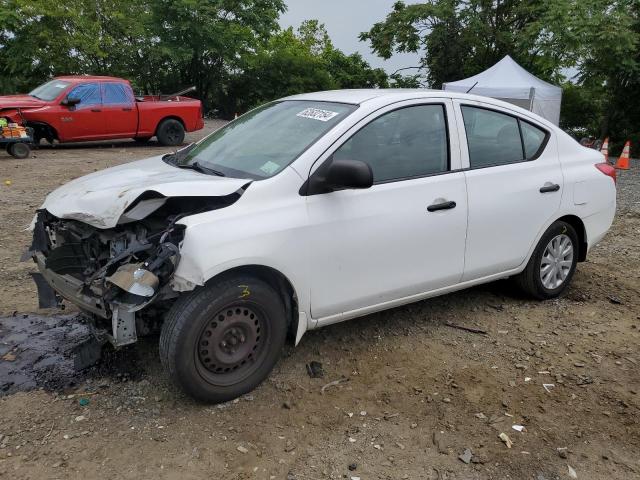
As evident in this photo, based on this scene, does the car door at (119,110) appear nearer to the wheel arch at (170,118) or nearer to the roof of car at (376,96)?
the wheel arch at (170,118)

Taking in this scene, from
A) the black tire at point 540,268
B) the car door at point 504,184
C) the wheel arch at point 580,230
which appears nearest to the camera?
the car door at point 504,184

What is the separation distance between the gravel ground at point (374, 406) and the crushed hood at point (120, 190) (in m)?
1.04

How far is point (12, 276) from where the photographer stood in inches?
208

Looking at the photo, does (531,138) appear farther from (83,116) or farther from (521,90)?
(521,90)

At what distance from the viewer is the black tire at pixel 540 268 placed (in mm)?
4730

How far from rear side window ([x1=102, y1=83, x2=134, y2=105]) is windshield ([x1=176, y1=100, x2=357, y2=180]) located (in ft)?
33.2

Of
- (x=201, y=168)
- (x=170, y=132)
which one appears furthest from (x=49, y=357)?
(x=170, y=132)

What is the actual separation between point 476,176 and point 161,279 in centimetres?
233

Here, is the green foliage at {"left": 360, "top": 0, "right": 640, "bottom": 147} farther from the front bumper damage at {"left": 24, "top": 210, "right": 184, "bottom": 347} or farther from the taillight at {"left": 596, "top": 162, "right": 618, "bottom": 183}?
the front bumper damage at {"left": 24, "top": 210, "right": 184, "bottom": 347}

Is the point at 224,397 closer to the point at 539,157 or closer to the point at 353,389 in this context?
the point at 353,389

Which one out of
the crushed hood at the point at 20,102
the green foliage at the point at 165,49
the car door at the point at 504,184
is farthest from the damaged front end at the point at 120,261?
the green foliage at the point at 165,49

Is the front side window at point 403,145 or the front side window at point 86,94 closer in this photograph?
the front side window at point 403,145

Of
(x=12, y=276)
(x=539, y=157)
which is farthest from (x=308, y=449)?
(x=12, y=276)

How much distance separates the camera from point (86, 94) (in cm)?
1310
